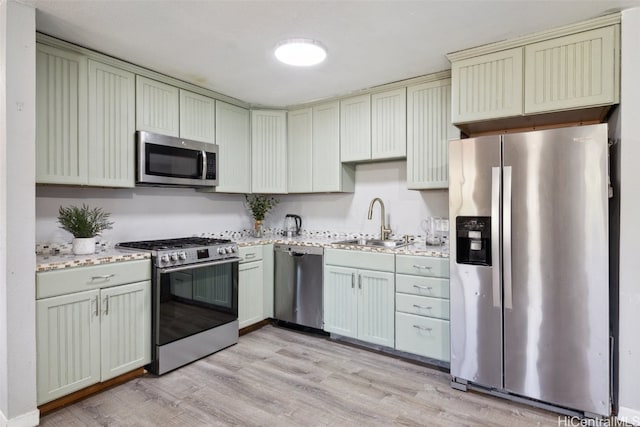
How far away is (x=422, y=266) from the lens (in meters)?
2.68

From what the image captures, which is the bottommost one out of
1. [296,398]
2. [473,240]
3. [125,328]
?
[296,398]

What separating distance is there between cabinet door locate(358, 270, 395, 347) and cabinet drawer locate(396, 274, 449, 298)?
0.29 ft

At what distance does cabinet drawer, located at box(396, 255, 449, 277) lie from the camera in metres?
2.60

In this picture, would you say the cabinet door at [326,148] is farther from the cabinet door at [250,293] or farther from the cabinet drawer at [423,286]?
the cabinet drawer at [423,286]

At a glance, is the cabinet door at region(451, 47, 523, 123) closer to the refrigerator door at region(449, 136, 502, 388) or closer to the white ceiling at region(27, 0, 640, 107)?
the white ceiling at region(27, 0, 640, 107)

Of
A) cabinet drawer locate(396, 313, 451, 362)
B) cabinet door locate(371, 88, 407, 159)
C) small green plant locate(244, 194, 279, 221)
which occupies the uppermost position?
cabinet door locate(371, 88, 407, 159)

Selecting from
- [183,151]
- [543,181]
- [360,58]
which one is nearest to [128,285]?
[183,151]

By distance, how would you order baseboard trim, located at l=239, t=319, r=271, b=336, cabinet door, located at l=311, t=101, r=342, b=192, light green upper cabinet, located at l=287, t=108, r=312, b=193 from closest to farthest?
baseboard trim, located at l=239, t=319, r=271, b=336, cabinet door, located at l=311, t=101, r=342, b=192, light green upper cabinet, located at l=287, t=108, r=312, b=193

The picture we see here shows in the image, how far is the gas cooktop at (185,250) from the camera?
2551 millimetres

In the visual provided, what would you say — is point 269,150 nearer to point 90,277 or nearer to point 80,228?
point 80,228

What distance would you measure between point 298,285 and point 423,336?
127 cm

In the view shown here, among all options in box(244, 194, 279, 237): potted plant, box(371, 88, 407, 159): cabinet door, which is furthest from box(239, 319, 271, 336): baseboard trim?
box(371, 88, 407, 159): cabinet door

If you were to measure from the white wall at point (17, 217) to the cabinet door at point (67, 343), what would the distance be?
7 centimetres

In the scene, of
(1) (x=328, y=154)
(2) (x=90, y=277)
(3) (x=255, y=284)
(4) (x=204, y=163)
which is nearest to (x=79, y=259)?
(2) (x=90, y=277)
